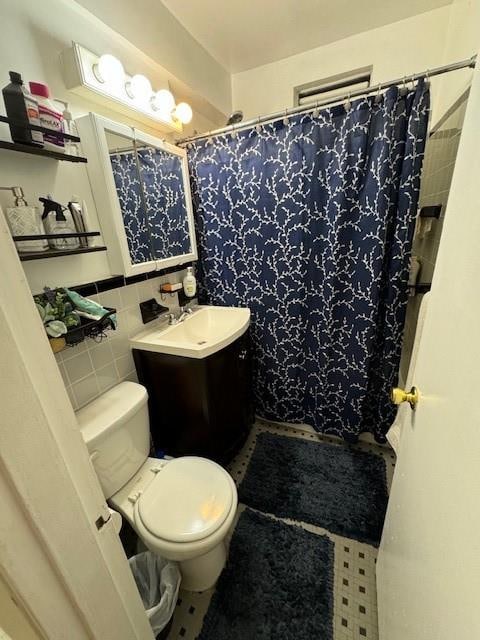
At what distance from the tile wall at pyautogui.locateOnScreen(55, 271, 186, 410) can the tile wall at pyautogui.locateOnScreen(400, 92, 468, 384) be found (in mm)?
1573

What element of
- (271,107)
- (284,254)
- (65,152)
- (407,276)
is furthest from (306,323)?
(271,107)

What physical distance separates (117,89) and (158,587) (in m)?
2.06

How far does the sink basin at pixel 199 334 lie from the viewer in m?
1.24

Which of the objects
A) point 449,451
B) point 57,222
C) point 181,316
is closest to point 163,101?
point 57,222

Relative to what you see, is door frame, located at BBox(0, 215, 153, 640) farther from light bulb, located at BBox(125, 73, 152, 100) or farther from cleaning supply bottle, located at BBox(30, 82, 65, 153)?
light bulb, located at BBox(125, 73, 152, 100)

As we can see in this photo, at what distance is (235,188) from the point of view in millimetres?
1573

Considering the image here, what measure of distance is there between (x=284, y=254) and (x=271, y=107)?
1.17 m

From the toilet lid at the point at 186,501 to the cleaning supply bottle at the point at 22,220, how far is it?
3.38 feet

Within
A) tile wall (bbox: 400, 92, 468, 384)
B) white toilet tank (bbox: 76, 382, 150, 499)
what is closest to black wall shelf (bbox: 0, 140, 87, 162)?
white toilet tank (bbox: 76, 382, 150, 499)

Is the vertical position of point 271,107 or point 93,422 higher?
point 271,107

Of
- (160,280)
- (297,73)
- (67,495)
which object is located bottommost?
(67,495)

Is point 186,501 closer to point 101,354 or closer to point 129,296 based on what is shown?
point 101,354

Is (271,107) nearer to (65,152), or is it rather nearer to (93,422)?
(65,152)

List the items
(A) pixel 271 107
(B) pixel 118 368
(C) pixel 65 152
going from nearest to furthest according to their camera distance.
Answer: (C) pixel 65 152, (B) pixel 118 368, (A) pixel 271 107
